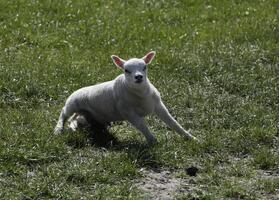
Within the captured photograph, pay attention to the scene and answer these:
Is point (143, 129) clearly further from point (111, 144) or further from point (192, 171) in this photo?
point (192, 171)

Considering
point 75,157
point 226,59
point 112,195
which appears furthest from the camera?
point 226,59

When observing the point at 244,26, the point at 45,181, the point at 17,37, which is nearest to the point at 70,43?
the point at 17,37

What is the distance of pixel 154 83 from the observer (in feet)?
36.7

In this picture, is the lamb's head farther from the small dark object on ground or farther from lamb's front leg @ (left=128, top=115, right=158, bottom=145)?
the small dark object on ground

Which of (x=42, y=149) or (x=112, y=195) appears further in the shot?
(x=42, y=149)

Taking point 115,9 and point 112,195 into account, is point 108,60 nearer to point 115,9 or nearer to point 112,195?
point 115,9

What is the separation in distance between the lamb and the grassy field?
220 millimetres

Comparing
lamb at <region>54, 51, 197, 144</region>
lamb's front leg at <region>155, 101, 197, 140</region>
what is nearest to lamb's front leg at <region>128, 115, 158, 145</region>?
lamb at <region>54, 51, 197, 144</region>

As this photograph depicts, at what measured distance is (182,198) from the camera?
24.9 feet

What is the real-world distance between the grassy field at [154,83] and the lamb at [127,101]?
0.72 ft

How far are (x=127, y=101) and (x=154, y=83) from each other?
231 cm

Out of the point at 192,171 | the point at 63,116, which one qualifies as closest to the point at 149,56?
the point at 63,116

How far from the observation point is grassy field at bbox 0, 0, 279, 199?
26.3 ft

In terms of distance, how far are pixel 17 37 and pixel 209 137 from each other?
5.18 m
